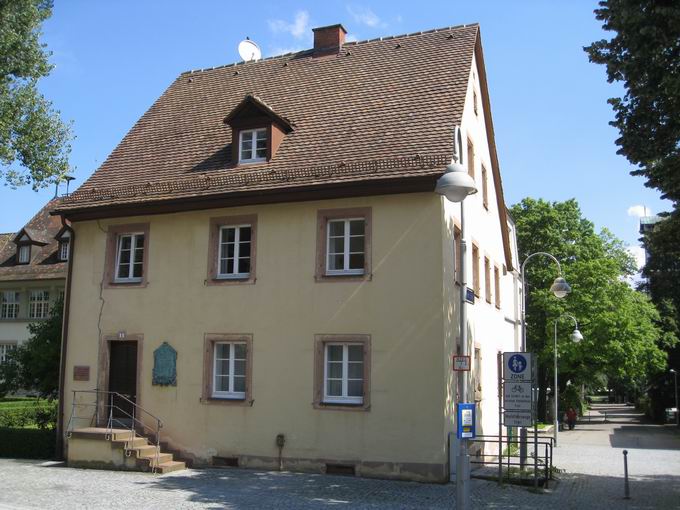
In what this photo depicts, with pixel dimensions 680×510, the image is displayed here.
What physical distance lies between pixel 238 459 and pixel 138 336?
13.0ft

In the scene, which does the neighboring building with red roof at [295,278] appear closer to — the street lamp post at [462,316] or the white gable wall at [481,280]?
the white gable wall at [481,280]

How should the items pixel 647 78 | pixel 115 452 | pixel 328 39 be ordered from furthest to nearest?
pixel 328 39 < pixel 115 452 < pixel 647 78

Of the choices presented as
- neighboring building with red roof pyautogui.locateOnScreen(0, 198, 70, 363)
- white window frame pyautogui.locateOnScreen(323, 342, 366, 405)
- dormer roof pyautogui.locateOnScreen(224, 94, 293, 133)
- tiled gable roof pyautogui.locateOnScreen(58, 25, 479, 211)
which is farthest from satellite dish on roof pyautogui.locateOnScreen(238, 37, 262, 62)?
neighboring building with red roof pyautogui.locateOnScreen(0, 198, 70, 363)

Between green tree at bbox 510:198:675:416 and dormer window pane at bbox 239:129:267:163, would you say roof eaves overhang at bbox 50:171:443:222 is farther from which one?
green tree at bbox 510:198:675:416

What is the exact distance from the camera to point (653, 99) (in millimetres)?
12016

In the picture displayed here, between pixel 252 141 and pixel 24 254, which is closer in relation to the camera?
pixel 252 141

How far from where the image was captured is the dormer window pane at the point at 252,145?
1764cm

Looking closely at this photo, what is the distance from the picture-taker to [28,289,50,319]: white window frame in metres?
37.6

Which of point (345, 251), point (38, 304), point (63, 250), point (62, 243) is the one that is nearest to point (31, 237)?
point (62, 243)

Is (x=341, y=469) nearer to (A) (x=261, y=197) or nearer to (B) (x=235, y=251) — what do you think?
(B) (x=235, y=251)

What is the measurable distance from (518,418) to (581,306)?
28.8m

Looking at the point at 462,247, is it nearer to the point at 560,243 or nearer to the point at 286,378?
the point at 286,378

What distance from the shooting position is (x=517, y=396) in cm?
1343

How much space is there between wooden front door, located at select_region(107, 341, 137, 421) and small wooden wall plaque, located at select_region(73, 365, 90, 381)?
58 cm
